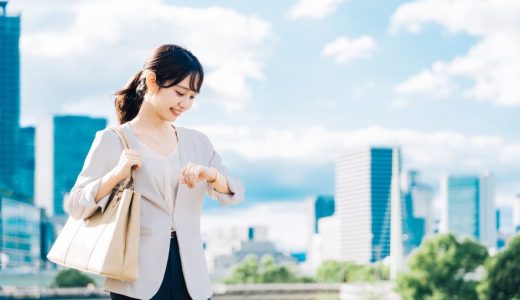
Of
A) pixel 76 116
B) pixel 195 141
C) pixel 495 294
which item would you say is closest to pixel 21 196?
pixel 76 116

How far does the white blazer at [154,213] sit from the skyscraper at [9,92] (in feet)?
497

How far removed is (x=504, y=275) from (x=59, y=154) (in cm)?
15503

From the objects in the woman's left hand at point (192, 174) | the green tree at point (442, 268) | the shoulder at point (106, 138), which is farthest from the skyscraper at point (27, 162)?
the woman's left hand at point (192, 174)

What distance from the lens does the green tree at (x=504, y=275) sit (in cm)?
3941

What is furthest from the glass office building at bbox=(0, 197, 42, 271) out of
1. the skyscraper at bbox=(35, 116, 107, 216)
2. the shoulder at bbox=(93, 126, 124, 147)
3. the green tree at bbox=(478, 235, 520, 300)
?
the shoulder at bbox=(93, 126, 124, 147)

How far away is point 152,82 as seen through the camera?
10.4 feet

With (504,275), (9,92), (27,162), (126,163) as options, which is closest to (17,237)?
(9,92)

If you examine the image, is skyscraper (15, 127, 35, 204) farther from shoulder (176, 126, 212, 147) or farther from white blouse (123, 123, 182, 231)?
white blouse (123, 123, 182, 231)

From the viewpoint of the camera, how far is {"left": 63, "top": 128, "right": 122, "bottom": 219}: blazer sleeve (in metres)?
3.00

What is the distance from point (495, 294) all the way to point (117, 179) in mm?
39837

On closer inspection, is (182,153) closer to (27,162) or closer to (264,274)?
(264,274)

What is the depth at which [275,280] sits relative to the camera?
78.6m

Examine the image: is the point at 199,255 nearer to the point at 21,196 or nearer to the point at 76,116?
the point at 21,196

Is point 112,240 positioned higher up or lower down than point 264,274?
higher up
